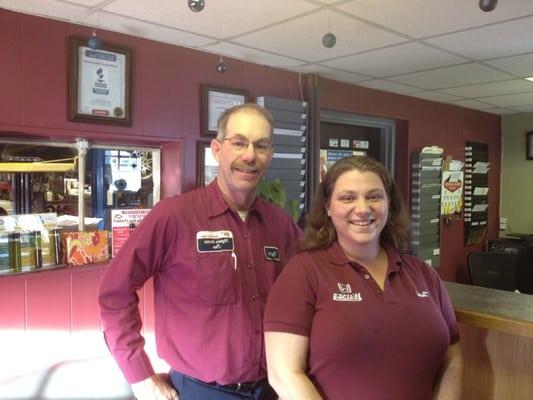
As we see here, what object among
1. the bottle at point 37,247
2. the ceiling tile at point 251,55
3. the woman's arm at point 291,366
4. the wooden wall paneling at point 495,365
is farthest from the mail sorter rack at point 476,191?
the woman's arm at point 291,366

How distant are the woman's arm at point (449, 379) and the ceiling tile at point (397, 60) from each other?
2.26 meters

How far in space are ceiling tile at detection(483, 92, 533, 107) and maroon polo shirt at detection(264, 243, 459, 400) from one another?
4.34m

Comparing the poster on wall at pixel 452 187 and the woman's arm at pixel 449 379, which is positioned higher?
the poster on wall at pixel 452 187

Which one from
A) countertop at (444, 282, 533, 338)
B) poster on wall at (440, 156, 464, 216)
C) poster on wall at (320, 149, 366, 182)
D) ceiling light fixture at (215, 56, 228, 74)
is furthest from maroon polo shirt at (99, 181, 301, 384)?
poster on wall at (440, 156, 464, 216)

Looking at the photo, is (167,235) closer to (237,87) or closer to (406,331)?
(406,331)

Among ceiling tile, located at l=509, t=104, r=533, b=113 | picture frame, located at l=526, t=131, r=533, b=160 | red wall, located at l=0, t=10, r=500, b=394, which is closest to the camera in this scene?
red wall, located at l=0, t=10, r=500, b=394

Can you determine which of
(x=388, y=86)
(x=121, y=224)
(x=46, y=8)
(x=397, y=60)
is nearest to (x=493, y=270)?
(x=388, y=86)

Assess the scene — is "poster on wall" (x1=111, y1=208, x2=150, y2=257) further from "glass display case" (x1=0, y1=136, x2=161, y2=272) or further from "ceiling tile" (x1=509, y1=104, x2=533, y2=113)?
"ceiling tile" (x1=509, y1=104, x2=533, y2=113)

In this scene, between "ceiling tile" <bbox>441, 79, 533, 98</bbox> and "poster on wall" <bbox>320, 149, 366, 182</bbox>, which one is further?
"poster on wall" <bbox>320, 149, 366, 182</bbox>

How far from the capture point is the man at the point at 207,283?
148cm

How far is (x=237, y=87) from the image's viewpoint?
3496mm

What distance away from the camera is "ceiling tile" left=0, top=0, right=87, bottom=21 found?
2.38m

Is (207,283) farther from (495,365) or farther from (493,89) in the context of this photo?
(493,89)

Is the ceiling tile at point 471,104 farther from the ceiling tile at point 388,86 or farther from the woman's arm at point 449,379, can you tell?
the woman's arm at point 449,379
